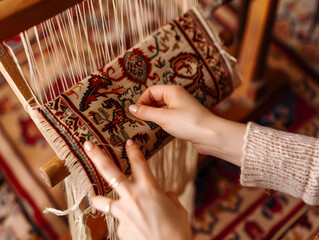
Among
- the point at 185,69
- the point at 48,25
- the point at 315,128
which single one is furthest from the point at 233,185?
the point at 48,25

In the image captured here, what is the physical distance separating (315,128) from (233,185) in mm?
559

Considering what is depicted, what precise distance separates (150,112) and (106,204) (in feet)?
0.70

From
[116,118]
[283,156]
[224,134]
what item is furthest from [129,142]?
[283,156]

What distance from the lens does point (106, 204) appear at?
668 millimetres

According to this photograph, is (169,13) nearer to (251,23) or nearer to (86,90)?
(86,90)

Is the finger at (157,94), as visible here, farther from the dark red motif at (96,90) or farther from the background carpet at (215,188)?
the background carpet at (215,188)

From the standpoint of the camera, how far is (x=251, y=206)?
5.20 ft

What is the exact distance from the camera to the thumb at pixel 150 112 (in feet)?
2.41

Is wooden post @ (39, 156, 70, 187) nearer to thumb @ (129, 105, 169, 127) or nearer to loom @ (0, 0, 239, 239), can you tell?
loom @ (0, 0, 239, 239)

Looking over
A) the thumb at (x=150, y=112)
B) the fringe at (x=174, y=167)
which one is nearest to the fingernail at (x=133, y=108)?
the thumb at (x=150, y=112)

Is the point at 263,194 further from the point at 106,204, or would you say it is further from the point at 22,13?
the point at 22,13

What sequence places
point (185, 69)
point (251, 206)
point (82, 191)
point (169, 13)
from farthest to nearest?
point (251, 206)
point (169, 13)
point (185, 69)
point (82, 191)

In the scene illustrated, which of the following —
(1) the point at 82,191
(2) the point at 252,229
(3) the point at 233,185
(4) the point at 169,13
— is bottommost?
(2) the point at 252,229

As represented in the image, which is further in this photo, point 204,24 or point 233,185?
point 233,185
